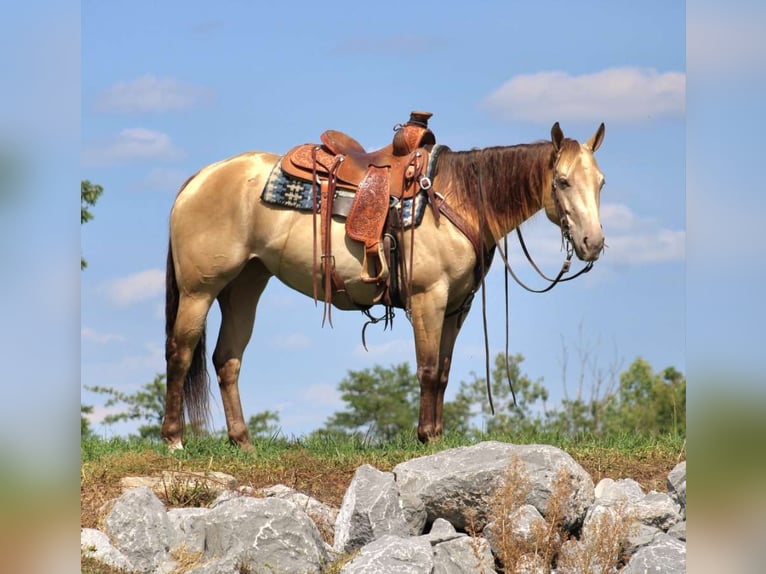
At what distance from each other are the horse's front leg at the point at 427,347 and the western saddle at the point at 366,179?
0.36 meters

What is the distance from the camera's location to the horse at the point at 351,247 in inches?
331

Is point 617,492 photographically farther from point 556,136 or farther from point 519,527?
point 556,136

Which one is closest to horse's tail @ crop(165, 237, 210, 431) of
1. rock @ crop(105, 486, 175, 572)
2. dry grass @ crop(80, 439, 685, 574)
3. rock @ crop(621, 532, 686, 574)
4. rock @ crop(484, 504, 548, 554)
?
dry grass @ crop(80, 439, 685, 574)

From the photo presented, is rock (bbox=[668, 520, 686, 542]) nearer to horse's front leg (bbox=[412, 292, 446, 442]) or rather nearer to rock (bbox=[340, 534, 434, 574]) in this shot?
rock (bbox=[340, 534, 434, 574])

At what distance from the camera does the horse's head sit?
811 centimetres

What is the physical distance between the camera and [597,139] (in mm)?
8398

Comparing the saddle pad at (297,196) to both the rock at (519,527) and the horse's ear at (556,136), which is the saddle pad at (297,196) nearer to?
the horse's ear at (556,136)

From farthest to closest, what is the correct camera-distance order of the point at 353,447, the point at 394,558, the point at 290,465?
the point at 353,447 < the point at 290,465 < the point at 394,558

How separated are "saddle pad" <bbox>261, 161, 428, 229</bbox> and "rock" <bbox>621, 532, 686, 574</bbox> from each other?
3.68 m

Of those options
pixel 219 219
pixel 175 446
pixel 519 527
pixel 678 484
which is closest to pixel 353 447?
pixel 175 446

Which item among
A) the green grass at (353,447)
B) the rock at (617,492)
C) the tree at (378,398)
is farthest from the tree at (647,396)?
the rock at (617,492)

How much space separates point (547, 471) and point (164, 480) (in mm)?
2570

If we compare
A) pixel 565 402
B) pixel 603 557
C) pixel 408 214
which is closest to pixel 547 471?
pixel 603 557

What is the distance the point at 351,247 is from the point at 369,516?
3.19 m
